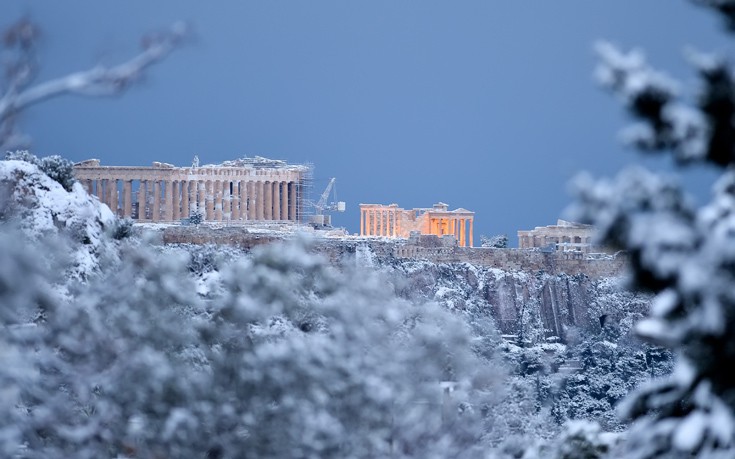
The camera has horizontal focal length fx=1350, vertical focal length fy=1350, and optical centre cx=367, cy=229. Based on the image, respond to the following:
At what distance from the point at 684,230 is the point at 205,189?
37.7 m

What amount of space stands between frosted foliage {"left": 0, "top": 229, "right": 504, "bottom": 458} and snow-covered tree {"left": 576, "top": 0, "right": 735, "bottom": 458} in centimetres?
292

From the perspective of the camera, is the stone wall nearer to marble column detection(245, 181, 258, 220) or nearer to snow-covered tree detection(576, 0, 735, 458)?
marble column detection(245, 181, 258, 220)

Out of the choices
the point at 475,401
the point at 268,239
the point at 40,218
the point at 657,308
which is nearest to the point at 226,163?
the point at 268,239

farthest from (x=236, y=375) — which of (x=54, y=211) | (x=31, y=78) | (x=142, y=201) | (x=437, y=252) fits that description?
(x=142, y=201)

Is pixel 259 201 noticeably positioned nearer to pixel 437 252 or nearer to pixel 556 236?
pixel 556 236

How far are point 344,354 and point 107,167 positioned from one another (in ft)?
107

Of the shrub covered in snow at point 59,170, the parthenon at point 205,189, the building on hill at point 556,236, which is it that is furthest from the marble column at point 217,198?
the shrub covered in snow at point 59,170

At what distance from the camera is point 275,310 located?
29.9 ft

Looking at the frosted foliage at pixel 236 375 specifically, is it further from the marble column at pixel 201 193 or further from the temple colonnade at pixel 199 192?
the marble column at pixel 201 193

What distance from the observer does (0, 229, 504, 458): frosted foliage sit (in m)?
8.36

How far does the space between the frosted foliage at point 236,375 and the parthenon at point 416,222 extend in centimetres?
3241

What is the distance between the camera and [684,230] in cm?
546

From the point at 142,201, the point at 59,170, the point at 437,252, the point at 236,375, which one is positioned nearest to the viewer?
the point at 236,375

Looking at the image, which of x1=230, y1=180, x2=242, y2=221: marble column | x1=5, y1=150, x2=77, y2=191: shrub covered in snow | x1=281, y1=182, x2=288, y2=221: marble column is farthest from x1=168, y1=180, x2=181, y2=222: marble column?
x1=5, y1=150, x2=77, y2=191: shrub covered in snow
